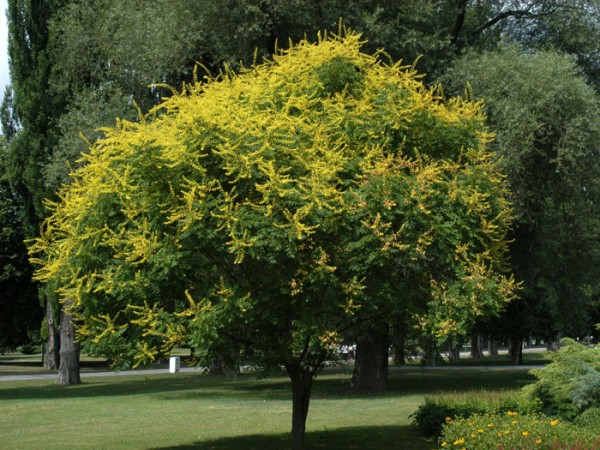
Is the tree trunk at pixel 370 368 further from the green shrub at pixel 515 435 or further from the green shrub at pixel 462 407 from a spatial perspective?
the green shrub at pixel 515 435

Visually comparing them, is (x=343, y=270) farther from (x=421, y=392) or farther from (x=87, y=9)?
(x=87, y=9)

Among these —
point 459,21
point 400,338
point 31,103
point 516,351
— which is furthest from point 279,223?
point 516,351

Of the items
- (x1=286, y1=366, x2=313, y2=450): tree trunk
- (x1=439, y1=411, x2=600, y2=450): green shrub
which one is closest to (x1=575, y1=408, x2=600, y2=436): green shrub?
(x1=439, y1=411, x2=600, y2=450): green shrub

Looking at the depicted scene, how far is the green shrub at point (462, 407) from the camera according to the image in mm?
16277

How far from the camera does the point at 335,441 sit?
16.7 meters

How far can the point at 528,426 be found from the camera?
11.0m

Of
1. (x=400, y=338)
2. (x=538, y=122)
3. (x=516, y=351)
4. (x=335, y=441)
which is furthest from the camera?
(x=516, y=351)

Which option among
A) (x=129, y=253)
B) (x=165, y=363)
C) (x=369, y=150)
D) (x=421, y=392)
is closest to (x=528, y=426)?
(x=369, y=150)

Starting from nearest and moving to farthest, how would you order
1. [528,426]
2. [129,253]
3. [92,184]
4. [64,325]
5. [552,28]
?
[528,426] < [129,253] < [92,184] < [552,28] < [64,325]

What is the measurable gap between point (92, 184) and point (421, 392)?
18519mm

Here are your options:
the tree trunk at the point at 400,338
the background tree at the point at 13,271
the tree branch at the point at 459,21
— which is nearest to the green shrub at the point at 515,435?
the tree trunk at the point at 400,338

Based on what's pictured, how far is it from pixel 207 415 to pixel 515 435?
43.3 ft

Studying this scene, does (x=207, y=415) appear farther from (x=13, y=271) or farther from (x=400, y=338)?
(x=13, y=271)

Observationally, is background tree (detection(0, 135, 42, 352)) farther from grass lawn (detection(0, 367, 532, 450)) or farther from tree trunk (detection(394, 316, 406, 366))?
tree trunk (detection(394, 316, 406, 366))
